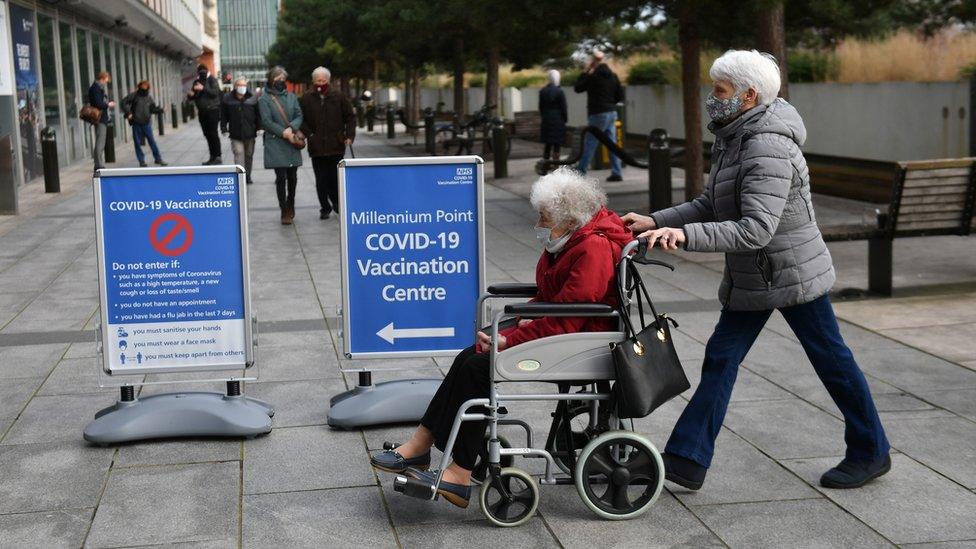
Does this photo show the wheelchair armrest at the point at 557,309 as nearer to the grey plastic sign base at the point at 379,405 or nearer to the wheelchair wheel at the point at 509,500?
the wheelchair wheel at the point at 509,500

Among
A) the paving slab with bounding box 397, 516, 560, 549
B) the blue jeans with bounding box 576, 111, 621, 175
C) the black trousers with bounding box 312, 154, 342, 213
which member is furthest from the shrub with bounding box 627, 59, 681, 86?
the paving slab with bounding box 397, 516, 560, 549

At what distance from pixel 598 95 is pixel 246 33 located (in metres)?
140

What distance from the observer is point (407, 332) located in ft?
19.2

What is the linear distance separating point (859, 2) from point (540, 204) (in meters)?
9.96

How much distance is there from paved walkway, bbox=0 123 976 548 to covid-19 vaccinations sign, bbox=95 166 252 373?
→ 412mm

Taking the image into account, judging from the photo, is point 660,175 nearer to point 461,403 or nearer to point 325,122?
point 325,122

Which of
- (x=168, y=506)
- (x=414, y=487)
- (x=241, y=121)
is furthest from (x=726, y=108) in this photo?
(x=241, y=121)

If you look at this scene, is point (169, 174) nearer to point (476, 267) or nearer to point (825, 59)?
A: point (476, 267)

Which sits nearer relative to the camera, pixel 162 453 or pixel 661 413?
pixel 162 453

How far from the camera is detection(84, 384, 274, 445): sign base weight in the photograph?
5.57m

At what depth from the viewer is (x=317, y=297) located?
935 cm

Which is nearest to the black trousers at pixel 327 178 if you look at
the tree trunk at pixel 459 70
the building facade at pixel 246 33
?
the tree trunk at pixel 459 70

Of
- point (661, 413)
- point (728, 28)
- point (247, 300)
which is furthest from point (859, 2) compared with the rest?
point (247, 300)

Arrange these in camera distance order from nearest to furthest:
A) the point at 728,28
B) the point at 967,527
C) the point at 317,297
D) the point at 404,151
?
1. the point at 967,527
2. the point at 317,297
3. the point at 728,28
4. the point at 404,151
